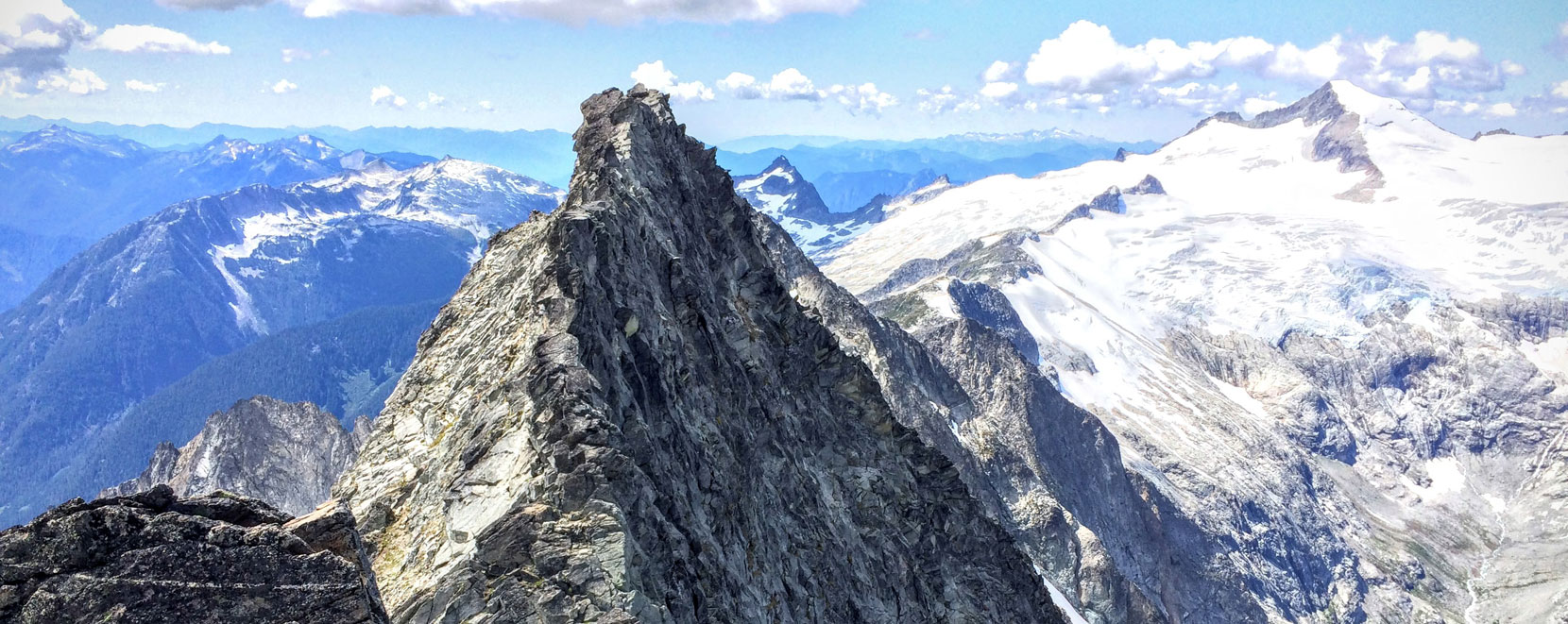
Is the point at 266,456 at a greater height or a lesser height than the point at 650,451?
lesser

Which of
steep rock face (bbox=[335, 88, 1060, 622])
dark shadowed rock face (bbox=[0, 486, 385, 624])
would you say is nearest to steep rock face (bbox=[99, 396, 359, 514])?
steep rock face (bbox=[335, 88, 1060, 622])

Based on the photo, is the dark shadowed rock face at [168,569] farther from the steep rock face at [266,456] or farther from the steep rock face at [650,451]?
the steep rock face at [266,456]

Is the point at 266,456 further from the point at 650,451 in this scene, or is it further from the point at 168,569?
the point at 168,569

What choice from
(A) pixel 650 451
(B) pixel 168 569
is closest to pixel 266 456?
(A) pixel 650 451

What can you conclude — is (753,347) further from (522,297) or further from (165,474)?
(165,474)

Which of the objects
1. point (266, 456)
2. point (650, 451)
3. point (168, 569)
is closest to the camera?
point (168, 569)

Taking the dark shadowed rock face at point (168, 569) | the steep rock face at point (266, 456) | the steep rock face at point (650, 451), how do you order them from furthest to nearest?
the steep rock face at point (266, 456) < the steep rock face at point (650, 451) < the dark shadowed rock face at point (168, 569)

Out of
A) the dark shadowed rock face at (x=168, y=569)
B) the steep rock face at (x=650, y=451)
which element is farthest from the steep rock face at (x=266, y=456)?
the dark shadowed rock face at (x=168, y=569)
